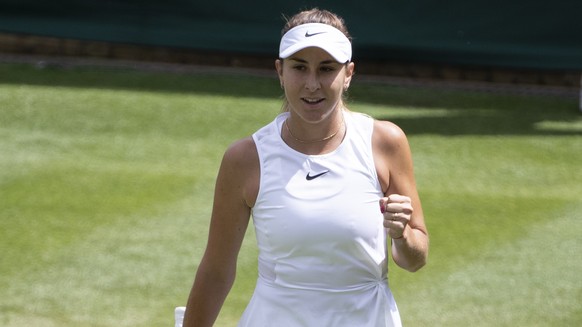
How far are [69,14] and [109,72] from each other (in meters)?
0.80

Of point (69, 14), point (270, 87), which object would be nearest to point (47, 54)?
point (69, 14)

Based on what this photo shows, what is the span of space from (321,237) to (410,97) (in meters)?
7.87

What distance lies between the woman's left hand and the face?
36 cm

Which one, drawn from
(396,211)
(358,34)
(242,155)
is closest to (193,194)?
(358,34)

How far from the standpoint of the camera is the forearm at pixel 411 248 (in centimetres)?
348

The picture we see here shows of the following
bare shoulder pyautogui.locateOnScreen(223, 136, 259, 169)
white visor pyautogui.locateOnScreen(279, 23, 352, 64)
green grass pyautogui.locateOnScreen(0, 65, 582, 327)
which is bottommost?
green grass pyautogui.locateOnScreen(0, 65, 582, 327)

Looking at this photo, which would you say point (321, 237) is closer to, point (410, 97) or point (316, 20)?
point (316, 20)

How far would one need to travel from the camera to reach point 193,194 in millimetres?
8414

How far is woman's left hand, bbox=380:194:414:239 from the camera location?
130 inches

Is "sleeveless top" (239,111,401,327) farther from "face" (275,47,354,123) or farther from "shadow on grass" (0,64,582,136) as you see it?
"shadow on grass" (0,64,582,136)

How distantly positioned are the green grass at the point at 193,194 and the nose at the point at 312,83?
3.11 metres

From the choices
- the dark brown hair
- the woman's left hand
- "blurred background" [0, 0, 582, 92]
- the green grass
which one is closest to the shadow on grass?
the green grass

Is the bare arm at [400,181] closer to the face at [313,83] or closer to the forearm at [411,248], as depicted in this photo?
the forearm at [411,248]

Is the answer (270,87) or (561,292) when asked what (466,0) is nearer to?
(270,87)
